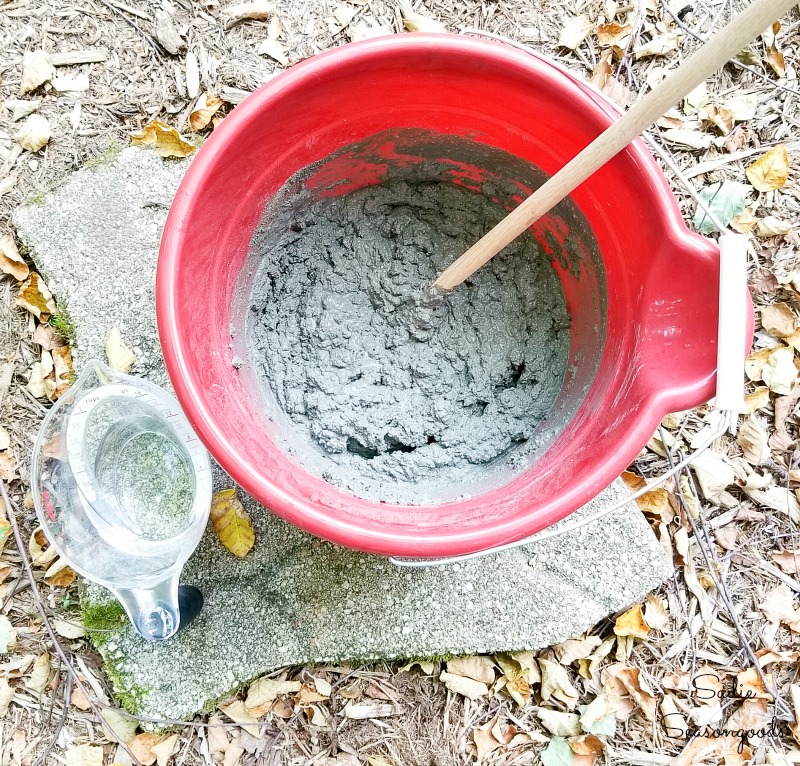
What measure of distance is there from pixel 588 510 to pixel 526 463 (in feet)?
0.99

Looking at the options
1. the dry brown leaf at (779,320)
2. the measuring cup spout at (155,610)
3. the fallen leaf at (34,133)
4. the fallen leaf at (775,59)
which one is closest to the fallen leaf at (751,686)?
the dry brown leaf at (779,320)

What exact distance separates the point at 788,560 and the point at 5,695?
167cm

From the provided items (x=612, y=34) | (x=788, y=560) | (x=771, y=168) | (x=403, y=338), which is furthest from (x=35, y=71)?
(x=788, y=560)

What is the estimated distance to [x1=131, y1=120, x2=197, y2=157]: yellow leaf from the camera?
1402mm

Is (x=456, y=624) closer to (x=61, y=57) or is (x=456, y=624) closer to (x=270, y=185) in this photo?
(x=270, y=185)

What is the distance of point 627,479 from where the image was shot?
4.69 feet

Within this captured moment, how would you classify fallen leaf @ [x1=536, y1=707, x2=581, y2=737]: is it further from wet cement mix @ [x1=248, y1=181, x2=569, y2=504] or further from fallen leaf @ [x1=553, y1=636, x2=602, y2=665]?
wet cement mix @ [x1=248, y1=181, x2=569, y2=504]

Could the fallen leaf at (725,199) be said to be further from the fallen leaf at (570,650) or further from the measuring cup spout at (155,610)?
the measuring cup spout at (155,610)

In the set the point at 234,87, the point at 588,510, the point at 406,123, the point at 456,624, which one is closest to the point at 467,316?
the point at 406,123

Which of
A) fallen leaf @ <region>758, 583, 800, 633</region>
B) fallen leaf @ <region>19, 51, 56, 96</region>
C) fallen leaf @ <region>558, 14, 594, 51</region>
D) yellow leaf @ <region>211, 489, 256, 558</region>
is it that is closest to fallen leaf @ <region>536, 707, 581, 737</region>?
fallen leaf @ <region>758, 583, 800, 633</region>

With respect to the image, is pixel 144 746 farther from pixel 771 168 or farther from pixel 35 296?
pixel 771 168

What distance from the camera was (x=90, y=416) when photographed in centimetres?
129

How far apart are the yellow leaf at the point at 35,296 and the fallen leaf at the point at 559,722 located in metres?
1.31

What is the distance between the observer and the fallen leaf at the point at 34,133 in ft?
4.67
